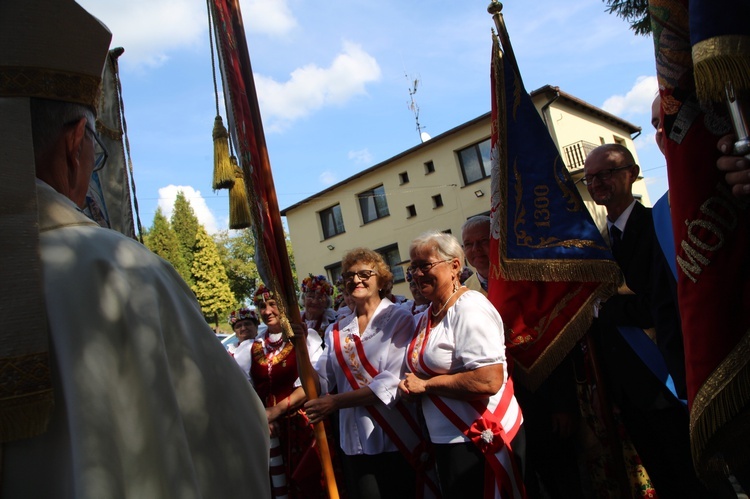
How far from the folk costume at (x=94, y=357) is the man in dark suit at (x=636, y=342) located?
2307 mm

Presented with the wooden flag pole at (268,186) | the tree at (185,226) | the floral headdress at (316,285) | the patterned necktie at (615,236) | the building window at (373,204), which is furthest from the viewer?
the tree at (185,226)

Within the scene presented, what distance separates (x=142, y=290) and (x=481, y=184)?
22.5 meters

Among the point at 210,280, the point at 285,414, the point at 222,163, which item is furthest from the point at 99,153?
the point at 210,280

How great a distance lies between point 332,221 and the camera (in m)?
28.6

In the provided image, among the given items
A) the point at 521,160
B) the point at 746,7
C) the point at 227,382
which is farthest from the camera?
the point at 521,160

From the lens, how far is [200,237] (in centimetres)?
4856

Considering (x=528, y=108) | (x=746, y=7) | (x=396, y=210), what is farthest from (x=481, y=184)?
(x=746, y=7)

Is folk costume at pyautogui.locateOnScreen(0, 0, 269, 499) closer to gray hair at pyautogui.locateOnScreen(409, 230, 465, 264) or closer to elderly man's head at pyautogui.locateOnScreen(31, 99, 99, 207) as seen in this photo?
elderly man's head at pyautogui.locateOnScreen(31, 99, 99, 207)

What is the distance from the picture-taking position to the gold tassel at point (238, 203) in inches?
124

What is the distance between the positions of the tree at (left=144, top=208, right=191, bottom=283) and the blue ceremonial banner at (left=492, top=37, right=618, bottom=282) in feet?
149

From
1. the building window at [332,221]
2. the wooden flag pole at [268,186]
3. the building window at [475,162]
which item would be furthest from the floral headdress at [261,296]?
the building window at [332,221]

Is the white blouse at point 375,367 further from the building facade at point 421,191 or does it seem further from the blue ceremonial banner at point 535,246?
the building facade at point 421,191

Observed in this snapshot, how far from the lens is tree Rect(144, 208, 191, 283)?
46.6m

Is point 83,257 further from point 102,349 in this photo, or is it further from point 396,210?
point 396,210
